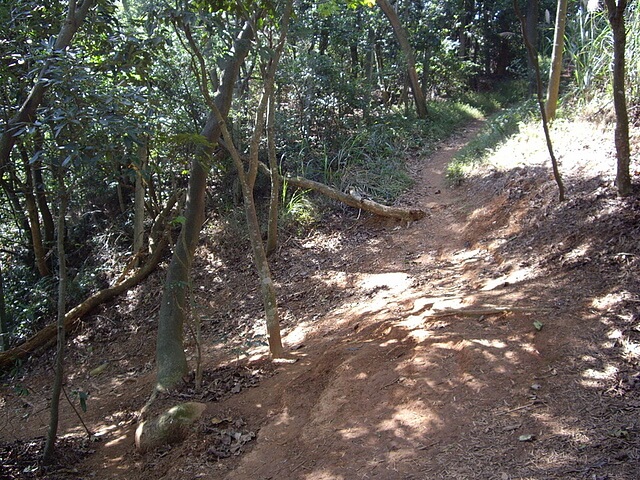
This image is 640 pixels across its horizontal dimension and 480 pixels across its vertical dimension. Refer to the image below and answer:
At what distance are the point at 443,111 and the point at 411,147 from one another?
3.69 meters

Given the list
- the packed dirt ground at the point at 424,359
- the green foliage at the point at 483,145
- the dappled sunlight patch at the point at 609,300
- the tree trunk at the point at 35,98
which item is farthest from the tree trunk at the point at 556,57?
the tree trunk at the point at 35,98

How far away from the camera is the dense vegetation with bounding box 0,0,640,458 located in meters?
4.91

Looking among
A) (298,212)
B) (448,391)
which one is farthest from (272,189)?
(448,391)

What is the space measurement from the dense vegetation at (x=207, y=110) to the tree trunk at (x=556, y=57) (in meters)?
0.44

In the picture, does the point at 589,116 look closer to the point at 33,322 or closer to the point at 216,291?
the point at 216,291

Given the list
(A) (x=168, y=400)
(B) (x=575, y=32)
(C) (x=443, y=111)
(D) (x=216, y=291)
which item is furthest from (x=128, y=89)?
(C) (x=443, y=111)

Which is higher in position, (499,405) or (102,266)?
(102,266)

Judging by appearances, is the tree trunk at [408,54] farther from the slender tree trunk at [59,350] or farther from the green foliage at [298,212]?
the slender tree trunk at [59,350]

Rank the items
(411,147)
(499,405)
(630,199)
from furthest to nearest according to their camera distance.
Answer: (411,147) < (630,199) < (499,405)

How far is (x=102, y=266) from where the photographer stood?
10.8m

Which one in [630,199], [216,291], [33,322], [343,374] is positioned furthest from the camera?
[33,322]

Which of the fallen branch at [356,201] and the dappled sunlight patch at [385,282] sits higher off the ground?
the fallen branch at [356,201]

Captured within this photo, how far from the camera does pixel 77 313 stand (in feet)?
30.8

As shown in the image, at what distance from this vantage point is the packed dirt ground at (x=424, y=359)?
348cm
